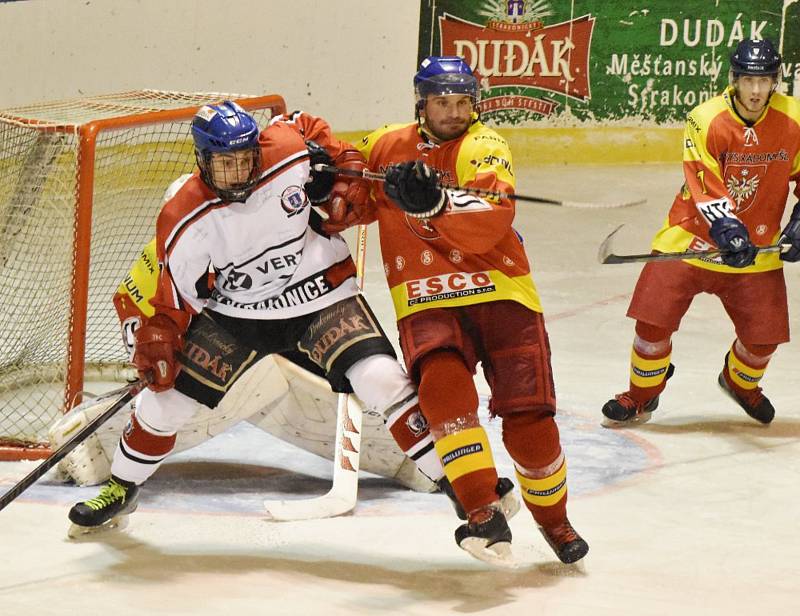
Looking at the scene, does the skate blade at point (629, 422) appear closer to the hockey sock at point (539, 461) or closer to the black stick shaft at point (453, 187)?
the hockey sock at point (539, 461)

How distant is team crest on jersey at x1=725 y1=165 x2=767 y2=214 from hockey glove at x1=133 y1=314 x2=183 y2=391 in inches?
75.0

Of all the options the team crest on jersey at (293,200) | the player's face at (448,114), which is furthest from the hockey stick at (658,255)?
the team crest on jersey at (293,200)

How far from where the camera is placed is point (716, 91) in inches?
330

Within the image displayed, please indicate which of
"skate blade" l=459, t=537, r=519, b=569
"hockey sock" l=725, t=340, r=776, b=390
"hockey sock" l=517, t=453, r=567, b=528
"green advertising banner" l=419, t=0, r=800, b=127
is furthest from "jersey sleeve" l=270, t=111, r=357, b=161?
"green advertising banner" l=419, t=0, r=800, b=127

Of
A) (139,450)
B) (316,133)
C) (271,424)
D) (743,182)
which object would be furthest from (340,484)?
(743,182)

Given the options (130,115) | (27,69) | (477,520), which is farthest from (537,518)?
(27,69)

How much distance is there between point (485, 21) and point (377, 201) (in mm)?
5078

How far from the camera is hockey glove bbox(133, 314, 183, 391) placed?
3238mm

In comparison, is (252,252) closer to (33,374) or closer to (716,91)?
(33,374)

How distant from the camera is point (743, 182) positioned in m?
4.32

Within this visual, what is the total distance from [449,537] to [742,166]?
5.19 ft

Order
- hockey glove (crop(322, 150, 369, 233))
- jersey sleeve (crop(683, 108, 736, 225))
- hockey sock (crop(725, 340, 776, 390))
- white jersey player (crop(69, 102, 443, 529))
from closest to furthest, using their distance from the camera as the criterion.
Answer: white jersey player (crop(69, 102, 443, 529))
hockey glove (crop(322, 150, 369, 233))
jersey sleeve (crop(683, 108, 736, 225))
hockey sock (crop(725, 340, 776, 390))

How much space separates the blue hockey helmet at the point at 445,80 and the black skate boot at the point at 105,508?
1196mm

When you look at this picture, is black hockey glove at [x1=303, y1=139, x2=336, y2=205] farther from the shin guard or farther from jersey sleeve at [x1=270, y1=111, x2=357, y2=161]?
the shin guard
